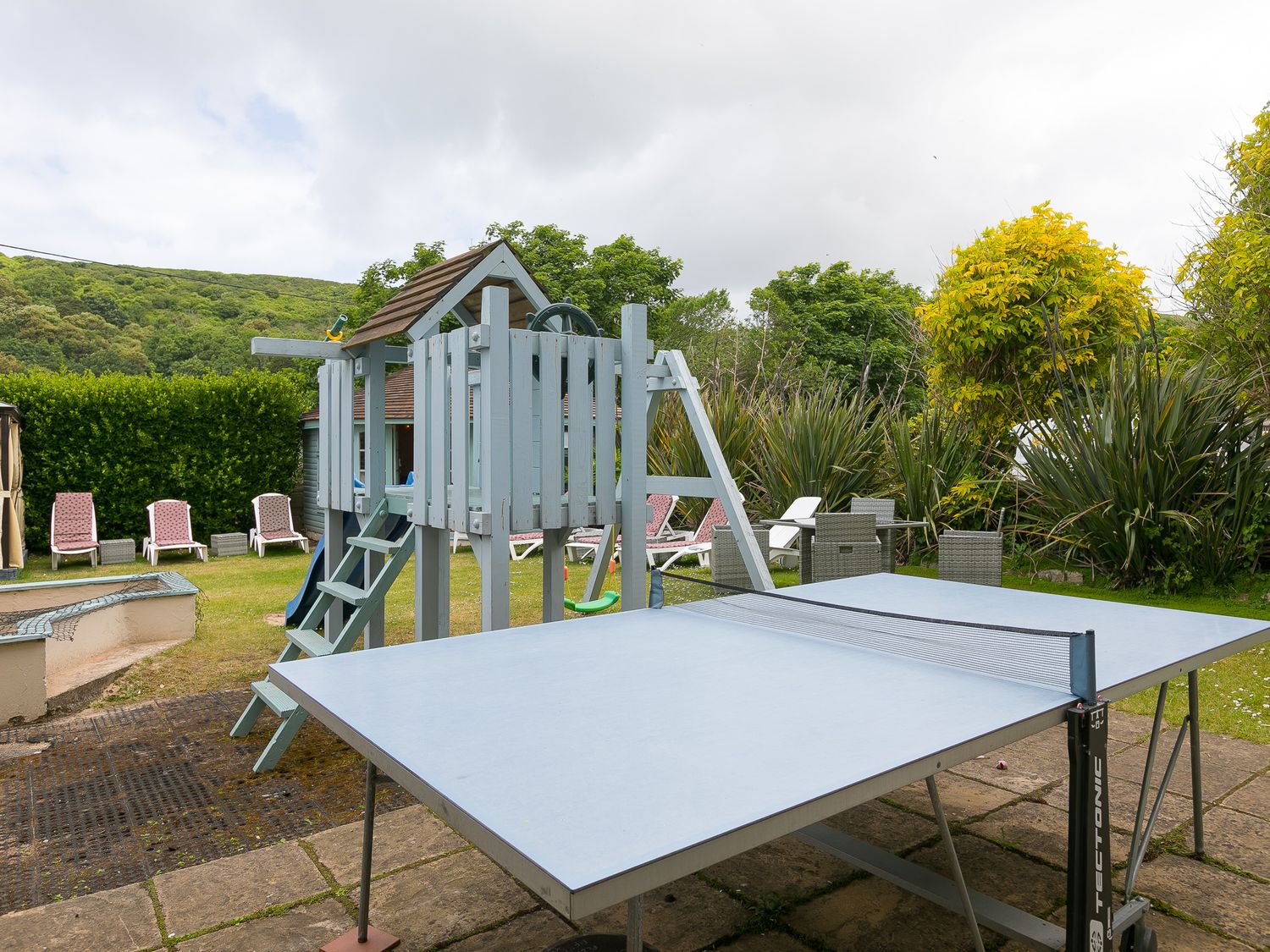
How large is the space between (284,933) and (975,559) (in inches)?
189

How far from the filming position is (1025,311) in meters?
9.21

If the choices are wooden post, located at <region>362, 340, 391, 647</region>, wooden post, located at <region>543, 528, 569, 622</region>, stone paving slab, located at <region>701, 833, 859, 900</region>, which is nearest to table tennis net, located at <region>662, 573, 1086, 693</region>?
stone paving slab, located at <region>701, 833, 859, 900</region>

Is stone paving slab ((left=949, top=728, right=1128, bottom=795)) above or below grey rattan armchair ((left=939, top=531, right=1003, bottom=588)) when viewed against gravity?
below

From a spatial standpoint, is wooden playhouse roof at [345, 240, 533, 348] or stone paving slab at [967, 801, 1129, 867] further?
wooden playhouse roof at [345, 240, 533, 348]

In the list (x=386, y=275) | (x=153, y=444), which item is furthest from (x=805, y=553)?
(x=386, y=275)

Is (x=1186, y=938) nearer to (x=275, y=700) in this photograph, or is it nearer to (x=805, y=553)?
(x=275, y=700)

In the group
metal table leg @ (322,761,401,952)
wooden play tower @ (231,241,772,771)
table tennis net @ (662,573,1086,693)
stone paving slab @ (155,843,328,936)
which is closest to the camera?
table tennis net @ (662,573,1086,693)

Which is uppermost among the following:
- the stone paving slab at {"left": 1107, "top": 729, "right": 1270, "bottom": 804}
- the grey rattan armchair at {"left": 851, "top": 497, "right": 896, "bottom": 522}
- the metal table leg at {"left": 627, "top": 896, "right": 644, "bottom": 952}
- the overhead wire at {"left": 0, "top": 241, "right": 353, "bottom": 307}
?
the overhead wire at {"left": 0, "top": 241, "right": 353, "bottom": 307}

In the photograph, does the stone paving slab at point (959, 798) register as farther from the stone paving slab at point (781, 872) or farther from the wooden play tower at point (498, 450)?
the wooden play tower at point (498, 450)

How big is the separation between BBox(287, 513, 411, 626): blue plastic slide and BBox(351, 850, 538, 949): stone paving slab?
2.62 meters

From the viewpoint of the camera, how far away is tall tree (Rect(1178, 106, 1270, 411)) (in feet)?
22.1

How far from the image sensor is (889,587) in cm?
347

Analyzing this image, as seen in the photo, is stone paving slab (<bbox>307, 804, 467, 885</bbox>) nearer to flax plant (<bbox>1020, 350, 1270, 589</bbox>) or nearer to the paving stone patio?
the paving stone patio

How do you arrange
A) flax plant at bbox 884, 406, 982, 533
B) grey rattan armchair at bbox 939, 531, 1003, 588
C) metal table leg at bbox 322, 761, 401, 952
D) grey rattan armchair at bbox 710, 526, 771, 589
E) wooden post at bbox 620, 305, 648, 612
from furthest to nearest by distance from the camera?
flax plant at bbox 884, 406, 982, 533 → grey rattan armchair at bbox 939, 531, 1003, 588 → grey rattan armchair at bbox 710, 526, 771, 589 → wooden post at bbox 620, 305, 648, 612 → metal table leg at bbox 322, 761, 401, 952
